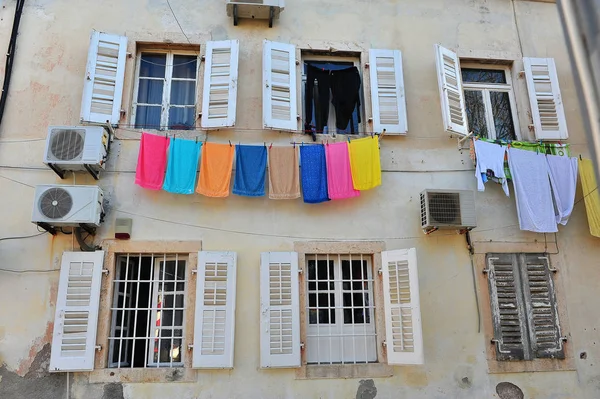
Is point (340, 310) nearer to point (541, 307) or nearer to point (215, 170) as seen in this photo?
point (215, 170)

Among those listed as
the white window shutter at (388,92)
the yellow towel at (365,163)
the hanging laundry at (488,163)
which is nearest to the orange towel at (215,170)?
the yellow towel at (365,163)

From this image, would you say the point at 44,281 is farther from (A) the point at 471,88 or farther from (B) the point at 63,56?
(A) the point at 471,88

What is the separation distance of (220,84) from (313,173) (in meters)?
1.79

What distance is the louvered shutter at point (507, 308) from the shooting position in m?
6.66

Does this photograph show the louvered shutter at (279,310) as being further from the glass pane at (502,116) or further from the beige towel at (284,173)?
the glass pane at (502,116)

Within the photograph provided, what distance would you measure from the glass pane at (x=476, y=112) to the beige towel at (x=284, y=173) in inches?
110

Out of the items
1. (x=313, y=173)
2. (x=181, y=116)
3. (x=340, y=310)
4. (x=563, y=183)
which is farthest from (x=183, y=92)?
(x=563, y=183)

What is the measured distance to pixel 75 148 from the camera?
6.41 m

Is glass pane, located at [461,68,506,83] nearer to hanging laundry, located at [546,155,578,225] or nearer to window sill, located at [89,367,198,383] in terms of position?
hanging laundry, located at [546,155,578,225]

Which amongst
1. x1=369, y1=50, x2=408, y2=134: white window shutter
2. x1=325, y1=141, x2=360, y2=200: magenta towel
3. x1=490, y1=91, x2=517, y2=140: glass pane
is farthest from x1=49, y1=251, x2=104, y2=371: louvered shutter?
x1=490, y1=91, x2=517, y2=140: glass pane

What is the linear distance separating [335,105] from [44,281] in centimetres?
444

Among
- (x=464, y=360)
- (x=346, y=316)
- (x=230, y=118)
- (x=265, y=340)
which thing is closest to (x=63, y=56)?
(x=230, y=118)

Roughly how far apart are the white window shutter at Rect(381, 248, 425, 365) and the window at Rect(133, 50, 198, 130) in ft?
10.9

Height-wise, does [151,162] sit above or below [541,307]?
above
